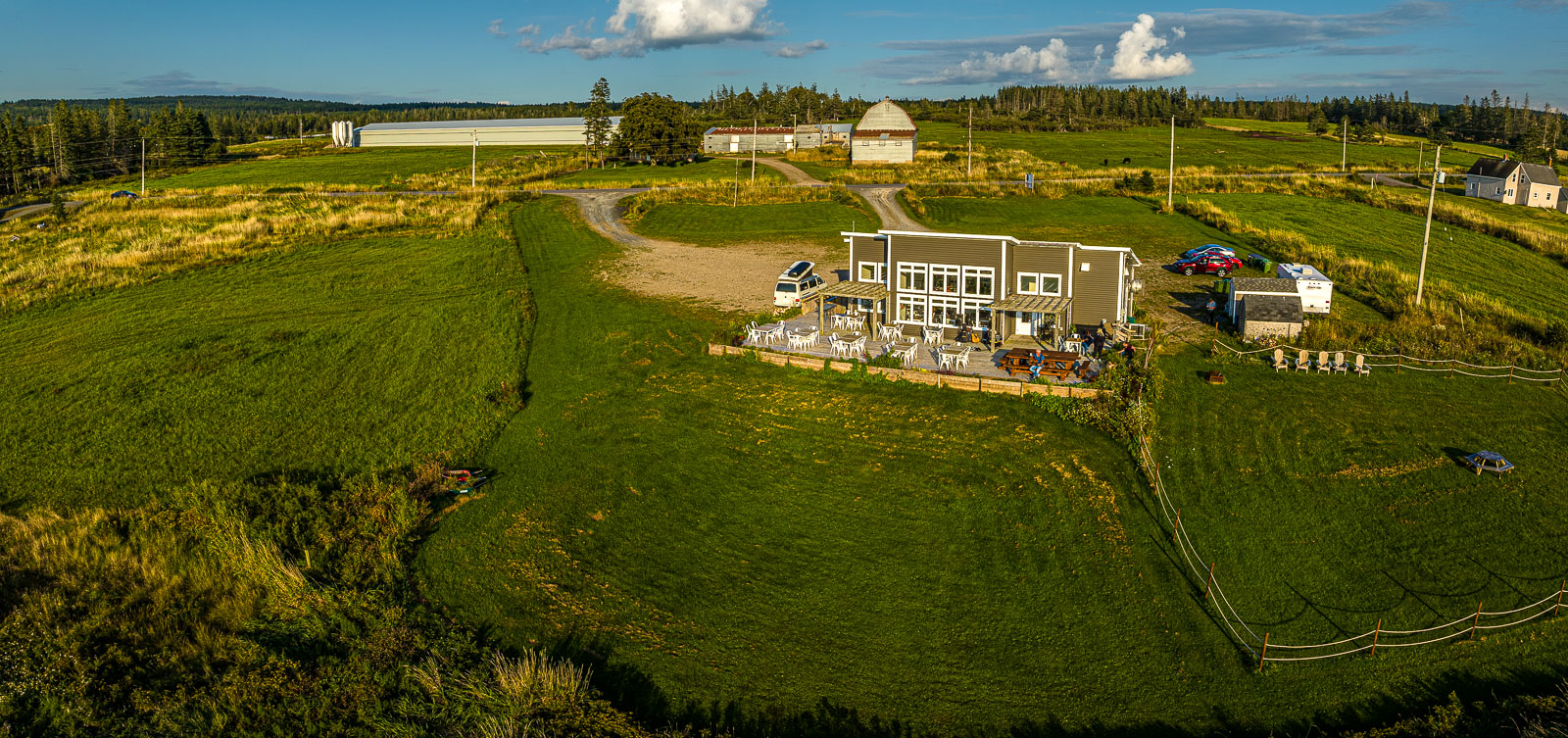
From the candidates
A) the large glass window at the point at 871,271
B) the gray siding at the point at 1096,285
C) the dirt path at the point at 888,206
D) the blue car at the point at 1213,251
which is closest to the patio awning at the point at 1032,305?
the gray siding at the point at 1096,285

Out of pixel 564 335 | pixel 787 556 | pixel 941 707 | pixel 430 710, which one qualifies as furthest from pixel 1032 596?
pixel 564 335

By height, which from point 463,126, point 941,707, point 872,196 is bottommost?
point 941,707

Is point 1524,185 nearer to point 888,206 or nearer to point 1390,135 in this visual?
point 888,206

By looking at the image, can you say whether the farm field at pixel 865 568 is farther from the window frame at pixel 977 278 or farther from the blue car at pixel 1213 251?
the blue car at pixel 1213 251

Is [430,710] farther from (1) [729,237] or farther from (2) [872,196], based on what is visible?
(2) [872,196]

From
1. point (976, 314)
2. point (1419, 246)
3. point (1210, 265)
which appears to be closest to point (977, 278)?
point (976, 314)

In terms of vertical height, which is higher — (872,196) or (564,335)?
(872,196)
